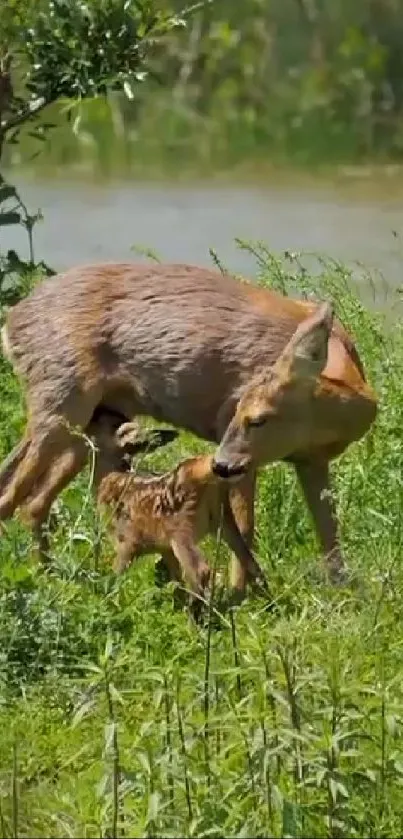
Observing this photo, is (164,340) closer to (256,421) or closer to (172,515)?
(256,421)

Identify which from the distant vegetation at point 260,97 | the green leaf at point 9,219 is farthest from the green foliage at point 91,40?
the distant vegetation at point 260,97

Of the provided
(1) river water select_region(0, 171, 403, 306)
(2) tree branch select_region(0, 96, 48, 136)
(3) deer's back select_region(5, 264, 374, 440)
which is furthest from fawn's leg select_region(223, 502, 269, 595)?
(1) river water select_region(0, 171, 403, 306)

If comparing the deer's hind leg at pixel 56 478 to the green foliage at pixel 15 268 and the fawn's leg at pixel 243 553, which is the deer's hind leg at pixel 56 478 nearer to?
the fawn's leg at pixel 243 553

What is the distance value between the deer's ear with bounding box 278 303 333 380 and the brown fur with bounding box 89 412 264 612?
0.45m

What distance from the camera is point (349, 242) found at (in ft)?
49.0

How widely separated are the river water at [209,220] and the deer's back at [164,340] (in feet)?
19.5

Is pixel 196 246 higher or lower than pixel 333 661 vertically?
lower

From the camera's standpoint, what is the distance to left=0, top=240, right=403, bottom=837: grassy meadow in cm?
435

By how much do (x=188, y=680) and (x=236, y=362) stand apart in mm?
2080

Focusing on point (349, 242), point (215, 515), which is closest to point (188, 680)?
point (215, 515)

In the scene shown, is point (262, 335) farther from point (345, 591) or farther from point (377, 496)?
point (345, 591)

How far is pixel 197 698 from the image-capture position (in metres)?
4.79

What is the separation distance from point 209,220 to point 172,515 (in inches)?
393

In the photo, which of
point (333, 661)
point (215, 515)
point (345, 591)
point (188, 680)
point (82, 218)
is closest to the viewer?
point (333, 661)
